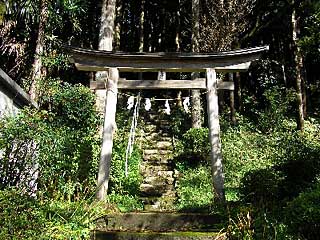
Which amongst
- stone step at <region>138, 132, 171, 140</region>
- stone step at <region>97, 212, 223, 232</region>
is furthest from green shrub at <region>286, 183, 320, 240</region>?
stone step at <region>138, 132, 171, 140</region>

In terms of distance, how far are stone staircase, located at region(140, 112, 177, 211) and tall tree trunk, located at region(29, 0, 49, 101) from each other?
11.9 feet

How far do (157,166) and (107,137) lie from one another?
361cm

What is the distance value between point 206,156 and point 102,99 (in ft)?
11.2

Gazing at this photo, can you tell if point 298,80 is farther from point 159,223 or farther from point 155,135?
point 159,223

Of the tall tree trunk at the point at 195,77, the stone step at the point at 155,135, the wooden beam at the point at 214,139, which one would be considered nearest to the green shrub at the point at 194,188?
the wooden beam at the point at 214,139

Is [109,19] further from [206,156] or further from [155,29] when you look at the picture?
[155,29]

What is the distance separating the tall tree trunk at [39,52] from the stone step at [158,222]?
6.54 meters

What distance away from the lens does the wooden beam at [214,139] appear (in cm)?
705

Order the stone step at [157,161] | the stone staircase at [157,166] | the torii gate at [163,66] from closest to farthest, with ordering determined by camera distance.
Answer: the torii gate at [163,66] < the stone staircase at [157,166] < the stone step at [157,161]

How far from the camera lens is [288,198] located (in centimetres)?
682

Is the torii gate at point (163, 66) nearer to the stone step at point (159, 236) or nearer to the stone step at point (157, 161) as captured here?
the stone step at point (159, 236)

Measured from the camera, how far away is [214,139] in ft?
24.1

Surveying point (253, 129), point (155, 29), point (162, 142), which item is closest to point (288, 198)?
point (162, 142)

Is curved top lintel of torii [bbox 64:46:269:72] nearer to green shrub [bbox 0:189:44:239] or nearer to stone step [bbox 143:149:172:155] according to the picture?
green shrub [bbox 0:189:44:239]
